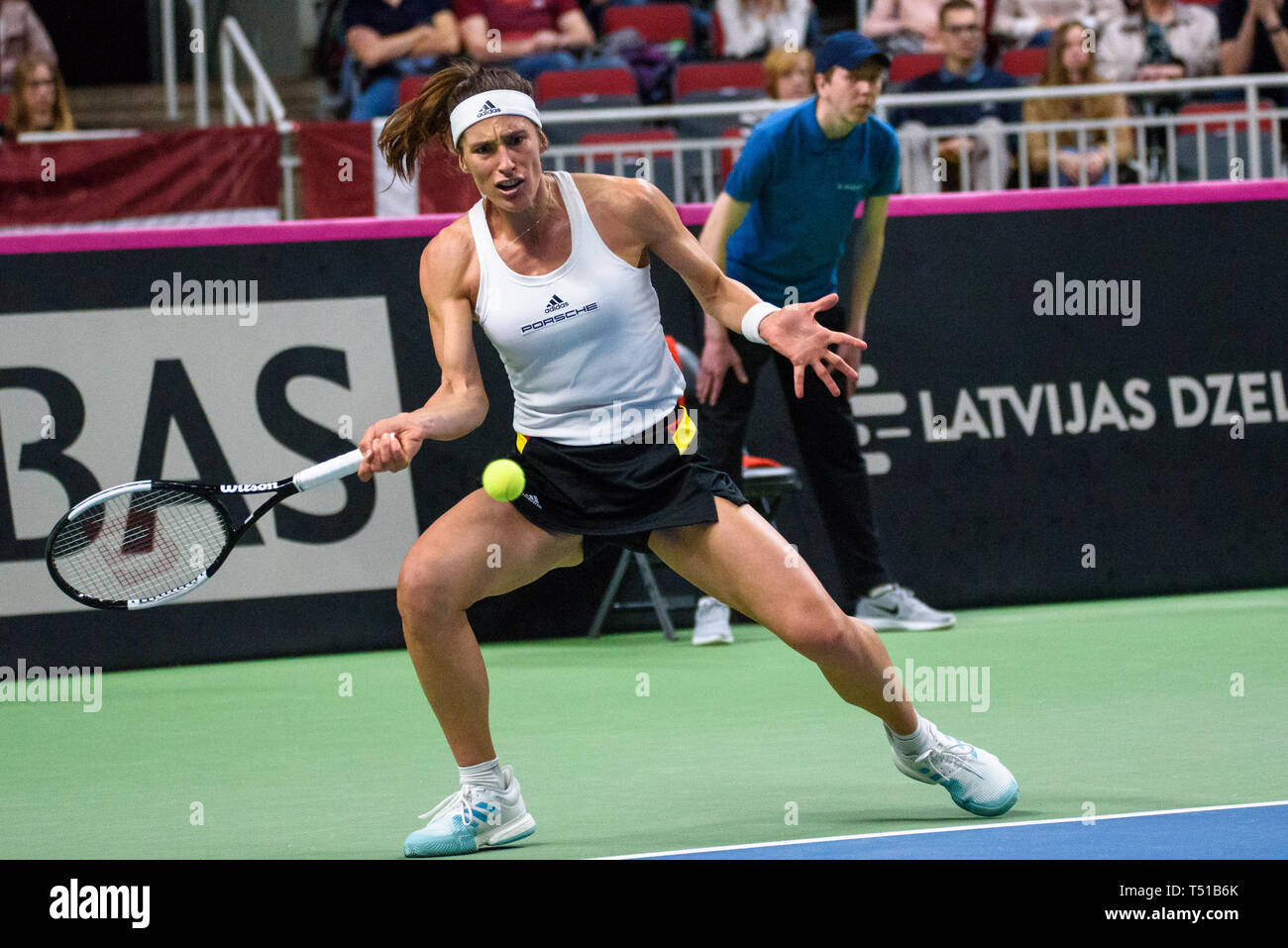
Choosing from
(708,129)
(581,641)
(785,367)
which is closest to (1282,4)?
(708,129)

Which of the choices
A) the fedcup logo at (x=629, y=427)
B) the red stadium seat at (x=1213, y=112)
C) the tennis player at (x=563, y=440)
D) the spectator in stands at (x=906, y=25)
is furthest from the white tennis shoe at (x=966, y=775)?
the spectator in stands at (x=906, y=25)

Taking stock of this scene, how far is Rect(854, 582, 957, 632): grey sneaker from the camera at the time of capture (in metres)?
7.66

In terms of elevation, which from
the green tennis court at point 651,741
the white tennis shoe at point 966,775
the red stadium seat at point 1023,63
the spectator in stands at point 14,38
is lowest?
the green tennis court at point 651,741

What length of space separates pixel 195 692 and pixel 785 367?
263 cm

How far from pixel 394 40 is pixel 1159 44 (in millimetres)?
4766

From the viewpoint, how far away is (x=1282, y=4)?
39.3 feet

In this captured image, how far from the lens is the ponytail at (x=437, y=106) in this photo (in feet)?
14.7

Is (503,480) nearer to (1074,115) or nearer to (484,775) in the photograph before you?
(484,775)

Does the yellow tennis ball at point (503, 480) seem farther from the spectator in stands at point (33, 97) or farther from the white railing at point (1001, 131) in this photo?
the spectator in stands at point (33, 97)

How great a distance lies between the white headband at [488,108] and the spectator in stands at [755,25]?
27.5 ft

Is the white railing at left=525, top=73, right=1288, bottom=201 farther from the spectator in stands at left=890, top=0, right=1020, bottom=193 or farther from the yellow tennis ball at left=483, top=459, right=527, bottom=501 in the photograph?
the yellow tennis ball at left=483, top=459, right=527, bottom=501

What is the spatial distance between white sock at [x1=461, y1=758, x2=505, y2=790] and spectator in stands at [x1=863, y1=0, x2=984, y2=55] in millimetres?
8848

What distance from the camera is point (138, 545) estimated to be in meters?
4.89
